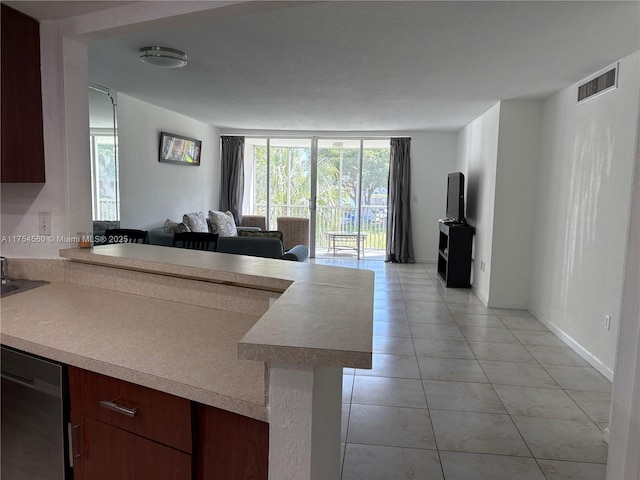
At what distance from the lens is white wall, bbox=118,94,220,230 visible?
5000 mm

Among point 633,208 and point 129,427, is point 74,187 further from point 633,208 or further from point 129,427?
point 633,208

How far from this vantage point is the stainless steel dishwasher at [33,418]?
4.39ft

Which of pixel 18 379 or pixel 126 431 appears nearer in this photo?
pixel 126 431

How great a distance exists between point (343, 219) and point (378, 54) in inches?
223

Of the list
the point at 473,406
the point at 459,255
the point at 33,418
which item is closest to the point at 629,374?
the point at 473,406

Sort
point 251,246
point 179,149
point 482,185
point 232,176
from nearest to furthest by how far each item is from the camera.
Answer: point 251,246 → point 482,185 → point 179,149 → point 232,176

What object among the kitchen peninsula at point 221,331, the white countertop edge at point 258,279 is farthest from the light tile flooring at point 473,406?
the white countertop edge at point 258,279

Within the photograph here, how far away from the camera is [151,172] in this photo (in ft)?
18.2

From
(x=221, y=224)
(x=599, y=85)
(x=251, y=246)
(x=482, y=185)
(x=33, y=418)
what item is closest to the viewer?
(x=33, y=418)

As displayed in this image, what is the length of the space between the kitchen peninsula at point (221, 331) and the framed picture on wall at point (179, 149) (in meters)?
3.85

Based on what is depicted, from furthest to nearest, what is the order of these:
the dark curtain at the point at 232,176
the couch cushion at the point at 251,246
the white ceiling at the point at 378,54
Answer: the dark curtain at the point at 232,176
the couch cushion at the point at 251,246
the white ceiling at the point at 378,54

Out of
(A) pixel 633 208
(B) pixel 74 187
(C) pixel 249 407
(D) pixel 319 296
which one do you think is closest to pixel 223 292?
(D) pixel 319 296

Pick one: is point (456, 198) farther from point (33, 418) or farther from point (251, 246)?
point (33, 418)

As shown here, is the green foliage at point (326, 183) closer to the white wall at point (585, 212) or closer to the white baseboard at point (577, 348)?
the white wall at point (585, 212)
